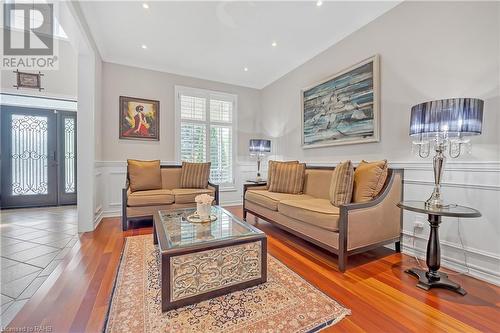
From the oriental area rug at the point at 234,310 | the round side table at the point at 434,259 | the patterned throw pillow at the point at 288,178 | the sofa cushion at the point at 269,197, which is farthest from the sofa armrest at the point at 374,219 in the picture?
the patterned throw pillow at the point at 288,178

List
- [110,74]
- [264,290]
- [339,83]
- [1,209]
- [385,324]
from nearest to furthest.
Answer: [385,324] < [264,290] < [339,83] < [110,74] < [1,209]

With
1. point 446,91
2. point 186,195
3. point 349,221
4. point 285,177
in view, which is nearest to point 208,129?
point 186,195

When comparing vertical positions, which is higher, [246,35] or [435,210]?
[246,35]

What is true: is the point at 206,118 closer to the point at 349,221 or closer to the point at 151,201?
the point at 151,201

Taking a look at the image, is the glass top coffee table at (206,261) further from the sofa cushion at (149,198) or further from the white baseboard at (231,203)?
the white baseboard at (231,203)

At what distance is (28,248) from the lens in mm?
2402

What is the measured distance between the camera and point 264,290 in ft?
5.34

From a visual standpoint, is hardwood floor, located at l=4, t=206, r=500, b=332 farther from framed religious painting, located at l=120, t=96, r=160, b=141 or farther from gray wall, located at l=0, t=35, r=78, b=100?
gray wall, located at l=0, t=35, r=78, b=100

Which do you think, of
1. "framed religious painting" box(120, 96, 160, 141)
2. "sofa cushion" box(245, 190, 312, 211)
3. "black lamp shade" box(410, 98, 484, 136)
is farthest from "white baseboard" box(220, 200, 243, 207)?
"black lamp shade" box(410, 98, 484, 136)

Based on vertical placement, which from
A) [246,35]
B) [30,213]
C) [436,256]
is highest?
[246,35]

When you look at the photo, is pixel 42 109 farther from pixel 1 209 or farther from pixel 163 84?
pixel 163 84

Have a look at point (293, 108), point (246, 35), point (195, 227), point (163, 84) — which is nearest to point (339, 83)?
point (293, 108)

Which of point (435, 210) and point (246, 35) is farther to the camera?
point (246, 35)

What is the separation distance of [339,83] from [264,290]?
2.89m
